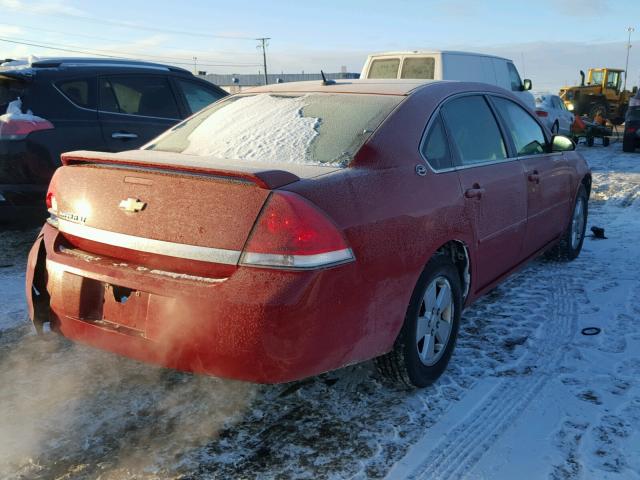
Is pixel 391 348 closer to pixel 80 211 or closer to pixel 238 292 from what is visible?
pixel 238 292

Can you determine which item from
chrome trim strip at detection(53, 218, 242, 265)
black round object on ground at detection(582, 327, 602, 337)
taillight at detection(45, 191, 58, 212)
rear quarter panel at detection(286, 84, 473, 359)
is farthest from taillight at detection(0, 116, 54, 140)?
black round object on ground at detection(582, 327, 602, 337)

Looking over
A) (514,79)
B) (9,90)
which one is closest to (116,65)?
(9,90)

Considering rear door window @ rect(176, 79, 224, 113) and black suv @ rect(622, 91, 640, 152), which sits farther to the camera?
black suv @ rect(622, 91, 640, 152)

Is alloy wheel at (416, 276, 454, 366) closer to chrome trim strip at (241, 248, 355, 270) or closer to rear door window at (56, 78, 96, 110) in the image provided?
chrome trim strip at (241, 248, 355, 270)

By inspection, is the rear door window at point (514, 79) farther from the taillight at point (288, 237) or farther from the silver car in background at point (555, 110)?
the taillight at point (288, 237)

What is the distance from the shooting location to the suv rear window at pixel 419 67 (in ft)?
35.4

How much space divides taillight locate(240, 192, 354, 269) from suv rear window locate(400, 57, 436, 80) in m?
8.99

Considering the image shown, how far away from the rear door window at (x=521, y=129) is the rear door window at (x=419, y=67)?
625cm

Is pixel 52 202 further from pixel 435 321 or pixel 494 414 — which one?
pixel 494 414

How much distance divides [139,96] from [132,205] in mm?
3945

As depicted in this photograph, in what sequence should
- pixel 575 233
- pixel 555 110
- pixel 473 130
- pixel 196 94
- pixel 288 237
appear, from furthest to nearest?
pixel 555 110
pixel 196 94
pixel 575 233
pixel 473 130
pixel 288 237

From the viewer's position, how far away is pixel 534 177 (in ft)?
14.1

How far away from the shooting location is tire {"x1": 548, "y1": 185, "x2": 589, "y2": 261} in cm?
539

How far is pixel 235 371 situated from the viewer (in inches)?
92.4
